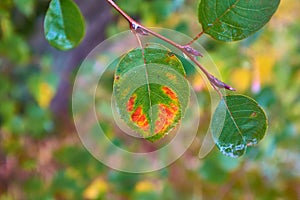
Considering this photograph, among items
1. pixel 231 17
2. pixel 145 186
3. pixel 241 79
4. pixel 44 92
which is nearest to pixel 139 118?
pixel 231 17

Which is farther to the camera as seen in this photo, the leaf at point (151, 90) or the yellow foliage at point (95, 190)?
the yellow foliage at point (95, 190)

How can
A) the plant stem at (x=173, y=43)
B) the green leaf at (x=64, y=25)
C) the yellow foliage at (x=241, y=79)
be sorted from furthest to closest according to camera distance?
the yellow foliage at (x=241, y=79)
the green leaf at (x=64, y=25)
the plant stem at (x=173, y=43)

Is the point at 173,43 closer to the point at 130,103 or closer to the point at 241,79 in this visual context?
the point at 130,103

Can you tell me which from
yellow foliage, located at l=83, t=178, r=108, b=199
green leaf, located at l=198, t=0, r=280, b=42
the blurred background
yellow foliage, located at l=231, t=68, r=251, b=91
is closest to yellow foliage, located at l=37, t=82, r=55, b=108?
the blurred background

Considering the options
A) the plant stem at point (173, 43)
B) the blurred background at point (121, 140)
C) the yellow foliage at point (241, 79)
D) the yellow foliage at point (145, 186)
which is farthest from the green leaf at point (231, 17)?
the yellow foliage at point (241, 79)

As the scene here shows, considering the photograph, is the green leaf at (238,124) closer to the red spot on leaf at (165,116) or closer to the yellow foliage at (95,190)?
the red spot on leaf at (165,116)

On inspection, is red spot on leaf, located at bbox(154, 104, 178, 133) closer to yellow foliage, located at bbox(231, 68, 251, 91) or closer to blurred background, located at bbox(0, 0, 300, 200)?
blurred background, located at bbox(0, 0, 300, 200)

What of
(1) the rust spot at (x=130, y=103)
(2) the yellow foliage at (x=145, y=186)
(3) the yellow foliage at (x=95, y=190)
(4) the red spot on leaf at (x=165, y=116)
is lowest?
(2) the yellow foliage at (x=145, y=186)
